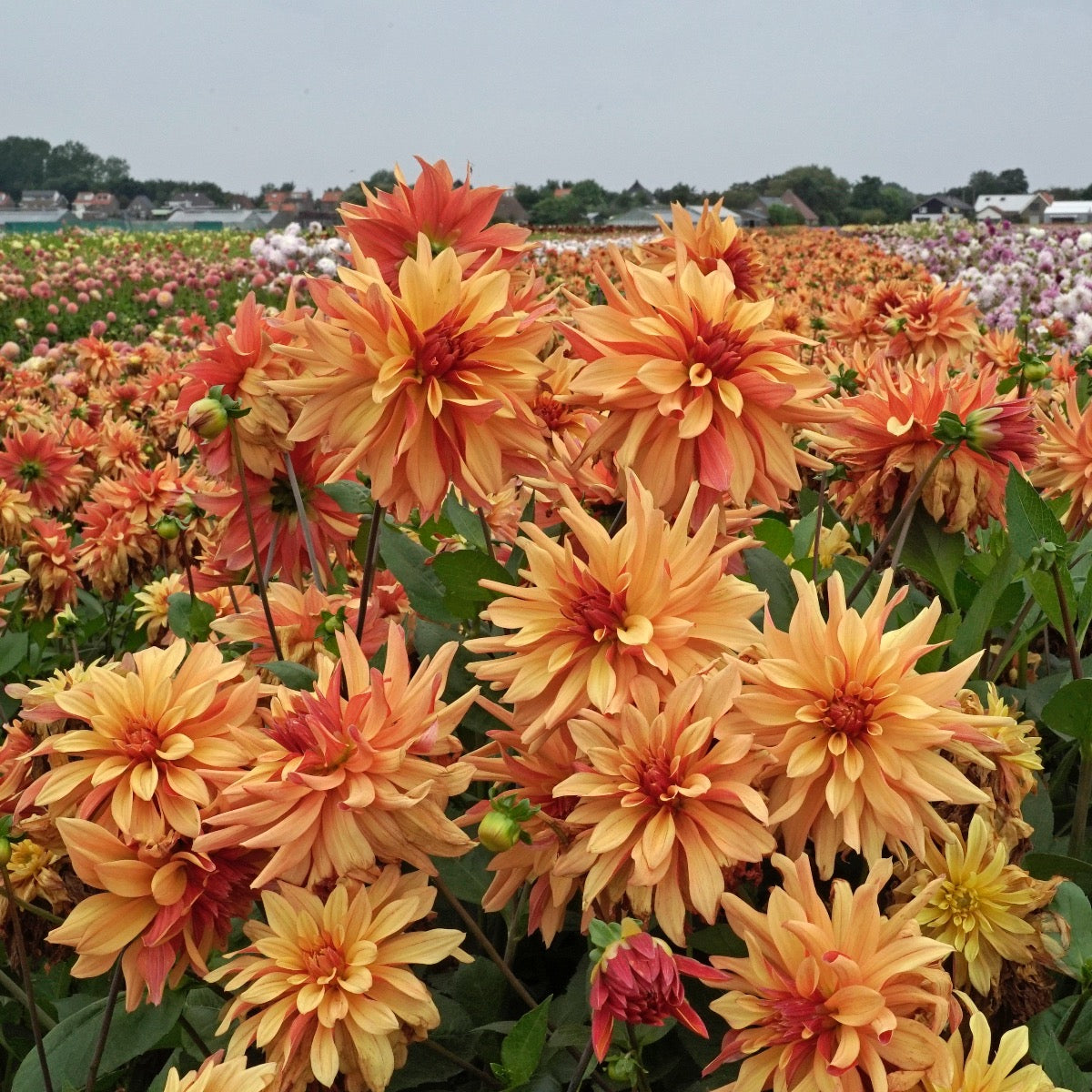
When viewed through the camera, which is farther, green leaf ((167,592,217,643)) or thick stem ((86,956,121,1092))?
green leaf ((167,592,217,643))

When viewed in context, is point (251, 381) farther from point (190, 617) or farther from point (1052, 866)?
point (1052, 866)

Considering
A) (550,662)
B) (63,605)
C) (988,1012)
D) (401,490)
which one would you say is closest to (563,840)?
(550,662)

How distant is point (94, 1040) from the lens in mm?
1143

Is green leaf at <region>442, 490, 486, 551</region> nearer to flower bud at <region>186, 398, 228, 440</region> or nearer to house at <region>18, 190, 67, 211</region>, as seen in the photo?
flower bud at <region>186, 398, 228, 440</region>

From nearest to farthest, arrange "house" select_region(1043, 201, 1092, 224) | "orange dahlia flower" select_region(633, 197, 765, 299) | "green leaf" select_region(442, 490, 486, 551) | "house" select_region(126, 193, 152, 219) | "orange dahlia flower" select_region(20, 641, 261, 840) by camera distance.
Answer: "orange dahlia flower" select_region(20, 641, 261, 840), "orange dahlia flower" select_region(633, 197, 765, 299), "green leaf" select_region(442, 490, 486, 551), "house" select_region(1043, 201, 1092, 224), "house" select_region(126, 193, 152, 219)

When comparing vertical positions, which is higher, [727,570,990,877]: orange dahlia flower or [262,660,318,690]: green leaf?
[727,570,990,877]: orange dahlia flower

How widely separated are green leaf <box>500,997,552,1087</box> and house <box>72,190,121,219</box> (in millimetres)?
34166

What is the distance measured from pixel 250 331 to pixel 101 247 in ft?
50.0

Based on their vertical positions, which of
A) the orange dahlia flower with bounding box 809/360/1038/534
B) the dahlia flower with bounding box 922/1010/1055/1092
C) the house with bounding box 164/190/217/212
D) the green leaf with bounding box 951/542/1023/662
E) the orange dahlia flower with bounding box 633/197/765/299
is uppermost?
the house with bounding box 164/190/217/212

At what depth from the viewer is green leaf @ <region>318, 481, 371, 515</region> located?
1.40m

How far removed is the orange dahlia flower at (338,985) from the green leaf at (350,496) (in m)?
0.60

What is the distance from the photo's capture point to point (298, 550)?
1489mm

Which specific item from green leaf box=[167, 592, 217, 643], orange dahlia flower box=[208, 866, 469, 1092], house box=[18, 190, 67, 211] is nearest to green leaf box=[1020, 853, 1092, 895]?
orange dahlia flower box=[208, 866, 469, 1092]

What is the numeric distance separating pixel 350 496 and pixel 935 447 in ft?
2.54
